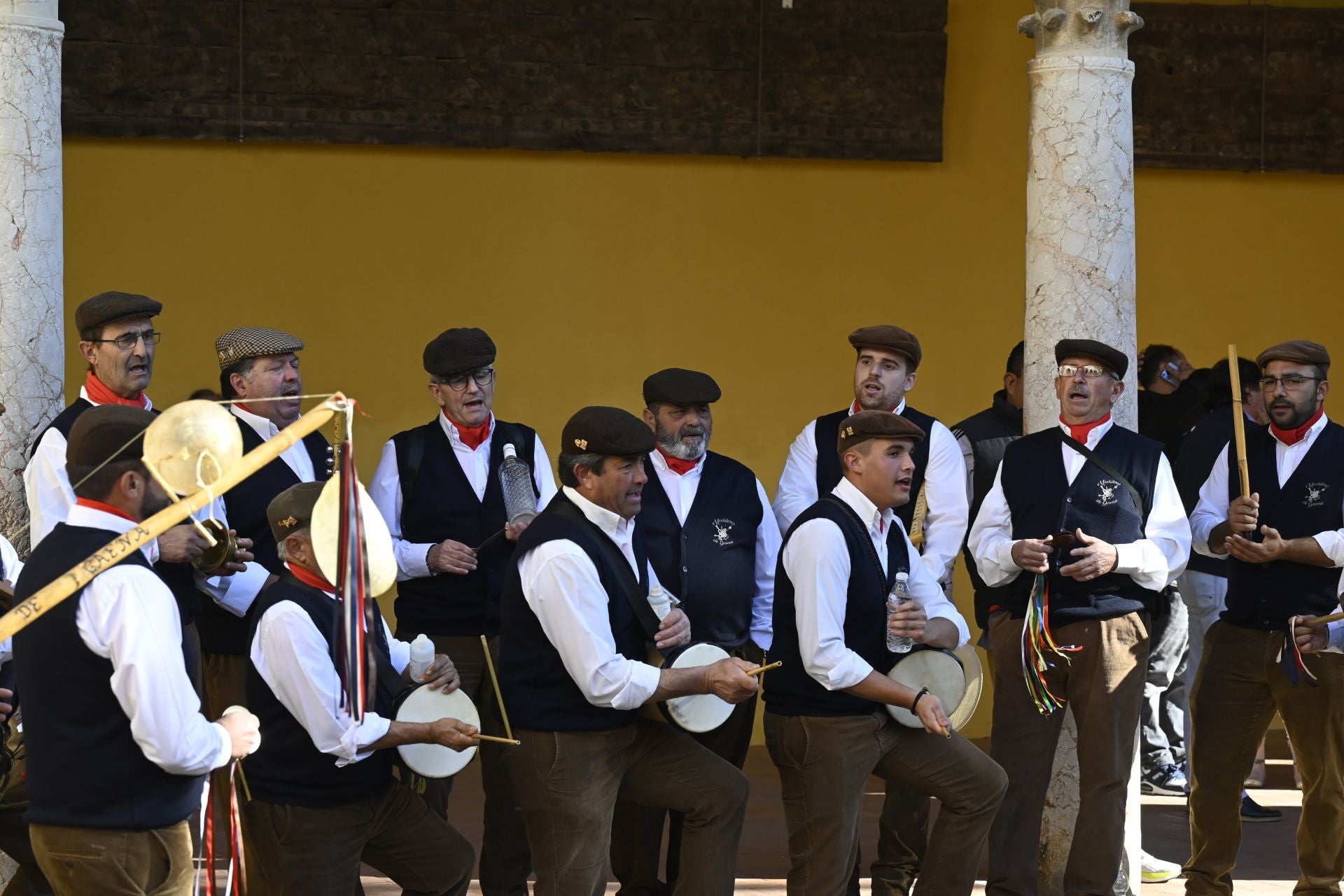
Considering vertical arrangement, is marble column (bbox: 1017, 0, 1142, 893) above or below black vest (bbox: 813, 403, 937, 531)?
above

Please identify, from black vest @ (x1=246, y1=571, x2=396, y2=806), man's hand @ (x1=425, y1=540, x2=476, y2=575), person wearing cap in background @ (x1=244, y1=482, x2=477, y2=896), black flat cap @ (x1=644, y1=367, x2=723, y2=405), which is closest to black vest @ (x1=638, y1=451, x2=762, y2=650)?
black flat cap @ (x1=644, y1=367, x2=723, y2=405)

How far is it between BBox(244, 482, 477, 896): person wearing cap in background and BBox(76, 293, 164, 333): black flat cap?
1151mm

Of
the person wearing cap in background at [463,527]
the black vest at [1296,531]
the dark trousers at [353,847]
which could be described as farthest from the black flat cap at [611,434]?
the black vest at [1296,531]

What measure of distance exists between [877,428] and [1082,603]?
114 cm

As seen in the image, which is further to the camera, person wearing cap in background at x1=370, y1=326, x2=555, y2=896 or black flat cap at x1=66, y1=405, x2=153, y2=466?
person wearing cap in background at x1=370, y1=326, x2=555, y2=896

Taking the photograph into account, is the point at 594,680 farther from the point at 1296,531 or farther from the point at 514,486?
the point at 1296,531

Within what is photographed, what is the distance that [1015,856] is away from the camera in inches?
239

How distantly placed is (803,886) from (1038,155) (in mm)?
2921

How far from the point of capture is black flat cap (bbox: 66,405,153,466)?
4.15 meters

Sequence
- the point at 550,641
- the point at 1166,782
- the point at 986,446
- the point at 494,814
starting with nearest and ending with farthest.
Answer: the point at 550,641
the point at 494,814
the point at 986,446
the point at 1166,782

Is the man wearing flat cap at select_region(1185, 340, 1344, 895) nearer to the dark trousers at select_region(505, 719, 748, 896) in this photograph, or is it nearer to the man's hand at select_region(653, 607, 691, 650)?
the dark trousers at select_region(505, 719, 748, 896)

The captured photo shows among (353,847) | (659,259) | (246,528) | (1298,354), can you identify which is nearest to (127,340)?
(246,528)

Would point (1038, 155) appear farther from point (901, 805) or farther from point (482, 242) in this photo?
point (482, 242)

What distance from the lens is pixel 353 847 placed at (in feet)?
16.1
